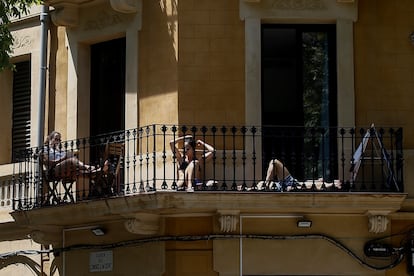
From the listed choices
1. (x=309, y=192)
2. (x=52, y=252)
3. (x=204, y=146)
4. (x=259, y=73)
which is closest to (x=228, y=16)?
(x=259, y=73)

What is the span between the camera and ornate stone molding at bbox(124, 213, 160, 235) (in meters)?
16.5

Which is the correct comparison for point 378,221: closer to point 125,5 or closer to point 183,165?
point 183,165

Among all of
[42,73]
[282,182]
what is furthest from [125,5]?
[282,182]

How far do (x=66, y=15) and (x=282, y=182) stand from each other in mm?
4967

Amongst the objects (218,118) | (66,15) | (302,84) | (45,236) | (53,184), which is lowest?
(45,236)

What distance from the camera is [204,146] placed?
1666cm

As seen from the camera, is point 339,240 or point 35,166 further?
point 35,166

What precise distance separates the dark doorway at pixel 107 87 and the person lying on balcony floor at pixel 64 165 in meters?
1.31

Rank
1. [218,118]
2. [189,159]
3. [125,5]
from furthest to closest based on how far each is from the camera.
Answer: [125,5]
[218,118]
[189,159]

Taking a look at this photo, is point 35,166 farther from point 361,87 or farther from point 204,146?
point 361,87

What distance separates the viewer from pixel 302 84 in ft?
58.2

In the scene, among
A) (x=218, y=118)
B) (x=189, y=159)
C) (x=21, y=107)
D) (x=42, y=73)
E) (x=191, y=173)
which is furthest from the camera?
(x=21, y=107)

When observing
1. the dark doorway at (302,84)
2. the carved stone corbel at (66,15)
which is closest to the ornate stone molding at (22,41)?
the carved stone corbel at (66,15)

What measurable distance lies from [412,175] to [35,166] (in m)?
6.10
